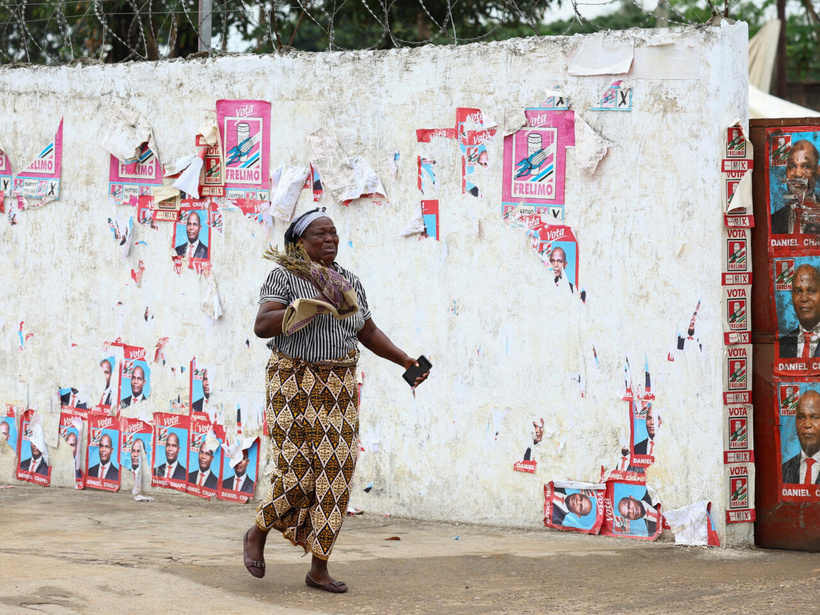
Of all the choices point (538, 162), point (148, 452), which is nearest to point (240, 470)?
point (148, 452)

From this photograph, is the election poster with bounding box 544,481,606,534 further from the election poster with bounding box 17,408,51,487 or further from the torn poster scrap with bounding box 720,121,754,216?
the election poster with bounding box 17,408,51,487

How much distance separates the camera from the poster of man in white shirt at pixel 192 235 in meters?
6.10

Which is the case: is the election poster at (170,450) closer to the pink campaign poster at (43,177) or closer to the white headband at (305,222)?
the pink campaign poster at (43,177)

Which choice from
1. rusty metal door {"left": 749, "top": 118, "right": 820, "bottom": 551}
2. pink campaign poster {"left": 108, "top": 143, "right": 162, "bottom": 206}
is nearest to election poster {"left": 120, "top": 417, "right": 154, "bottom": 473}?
pink campaign poster {"left": 108, "top": 143, "right": 162, "bottom": 206}

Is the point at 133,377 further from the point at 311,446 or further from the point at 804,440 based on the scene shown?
the point at 804,440

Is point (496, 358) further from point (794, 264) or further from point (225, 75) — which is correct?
point (225, 75)

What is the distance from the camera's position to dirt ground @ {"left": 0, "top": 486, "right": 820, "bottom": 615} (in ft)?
13.2

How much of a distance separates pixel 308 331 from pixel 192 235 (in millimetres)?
2167

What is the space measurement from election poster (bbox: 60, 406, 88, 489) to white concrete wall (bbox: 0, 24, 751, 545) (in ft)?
0.63

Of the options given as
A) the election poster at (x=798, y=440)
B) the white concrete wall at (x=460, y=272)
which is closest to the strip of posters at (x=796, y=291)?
the election poster at (x=798, y=440)

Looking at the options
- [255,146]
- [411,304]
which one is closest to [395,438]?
[411,304]

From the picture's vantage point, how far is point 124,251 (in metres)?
6.34

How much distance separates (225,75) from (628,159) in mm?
2276

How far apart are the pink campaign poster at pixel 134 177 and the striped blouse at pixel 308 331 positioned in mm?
2220
